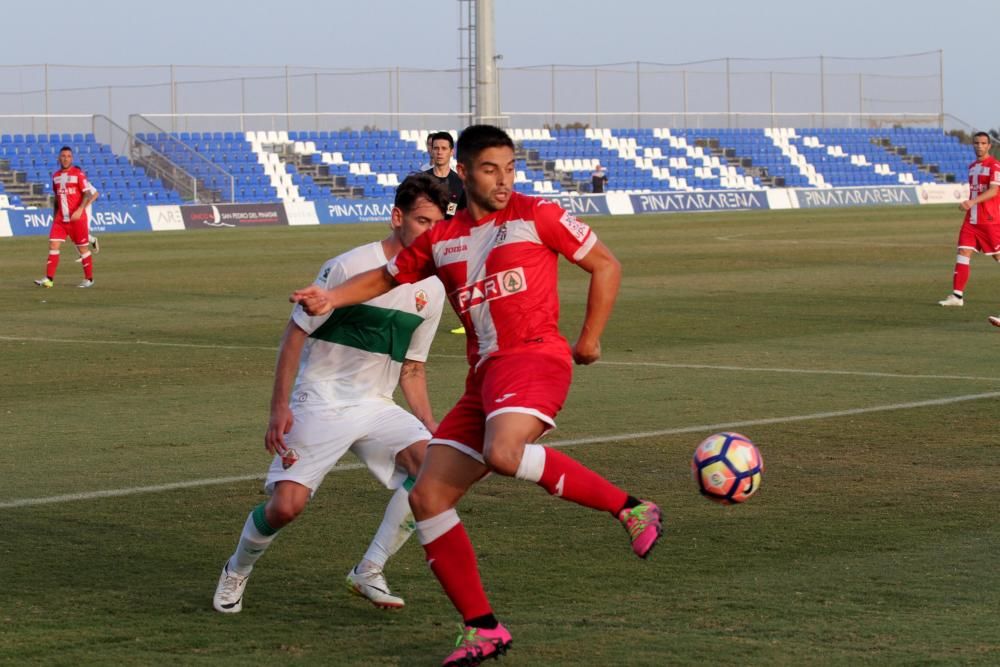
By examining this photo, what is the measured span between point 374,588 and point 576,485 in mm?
1030

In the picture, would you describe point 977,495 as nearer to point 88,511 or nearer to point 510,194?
point 510,194

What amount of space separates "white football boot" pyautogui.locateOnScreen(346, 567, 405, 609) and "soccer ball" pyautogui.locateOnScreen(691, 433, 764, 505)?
4.02ft

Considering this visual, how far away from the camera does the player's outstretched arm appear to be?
541cm

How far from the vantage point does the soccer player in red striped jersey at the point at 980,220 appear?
738 inches

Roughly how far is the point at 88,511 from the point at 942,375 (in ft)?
24.0

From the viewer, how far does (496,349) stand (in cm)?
543

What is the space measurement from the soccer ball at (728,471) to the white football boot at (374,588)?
123cm

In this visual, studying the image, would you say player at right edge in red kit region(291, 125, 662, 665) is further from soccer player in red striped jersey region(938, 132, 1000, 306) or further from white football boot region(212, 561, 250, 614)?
soccer player in red striped jersey region(938, 132, 1000, 306)

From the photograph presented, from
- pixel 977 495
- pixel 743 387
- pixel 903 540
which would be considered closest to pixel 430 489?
pixel 903 540

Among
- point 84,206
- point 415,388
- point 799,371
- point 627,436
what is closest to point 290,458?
point 415,388

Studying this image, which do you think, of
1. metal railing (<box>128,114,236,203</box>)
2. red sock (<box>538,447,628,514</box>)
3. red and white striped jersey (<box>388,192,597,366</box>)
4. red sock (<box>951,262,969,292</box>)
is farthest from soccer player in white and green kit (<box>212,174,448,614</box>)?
metal railing (<box>128,114,236,203</box>)

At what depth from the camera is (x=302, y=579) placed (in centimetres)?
636

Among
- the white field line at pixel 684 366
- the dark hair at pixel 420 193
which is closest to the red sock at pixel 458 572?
the dark hair at pixel 420 193

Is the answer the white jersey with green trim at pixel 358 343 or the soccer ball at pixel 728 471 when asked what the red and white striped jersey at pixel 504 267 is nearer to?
the white jersey with green trim at pixel 358 343
